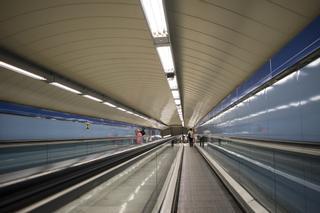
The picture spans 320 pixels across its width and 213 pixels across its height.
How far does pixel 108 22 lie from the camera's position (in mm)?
5566

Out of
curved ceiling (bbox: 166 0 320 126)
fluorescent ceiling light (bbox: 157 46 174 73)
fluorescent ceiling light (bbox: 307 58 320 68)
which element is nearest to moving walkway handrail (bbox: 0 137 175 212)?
fluorescent ceiling light (bbox: 307 58 320 68)

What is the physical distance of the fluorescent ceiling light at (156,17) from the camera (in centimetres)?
415

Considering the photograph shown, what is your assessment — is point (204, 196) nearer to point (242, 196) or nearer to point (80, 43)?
point (242, 196)

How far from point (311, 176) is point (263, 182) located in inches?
71.2

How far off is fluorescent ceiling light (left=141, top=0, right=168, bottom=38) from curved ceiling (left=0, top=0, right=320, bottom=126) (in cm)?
26

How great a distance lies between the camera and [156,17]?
465 cm

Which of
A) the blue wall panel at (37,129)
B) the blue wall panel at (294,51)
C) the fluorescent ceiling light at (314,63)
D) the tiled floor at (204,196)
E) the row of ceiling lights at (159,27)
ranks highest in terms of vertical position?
the row of ceiling lights at (159,27)

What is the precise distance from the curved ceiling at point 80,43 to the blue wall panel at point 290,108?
114 inches

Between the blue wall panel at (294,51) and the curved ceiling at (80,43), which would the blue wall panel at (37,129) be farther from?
the blue wall panel at (294,51)

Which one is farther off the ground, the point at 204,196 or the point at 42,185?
the point at 42,185

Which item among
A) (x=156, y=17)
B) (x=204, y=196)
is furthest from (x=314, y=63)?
(x=204, y=196)

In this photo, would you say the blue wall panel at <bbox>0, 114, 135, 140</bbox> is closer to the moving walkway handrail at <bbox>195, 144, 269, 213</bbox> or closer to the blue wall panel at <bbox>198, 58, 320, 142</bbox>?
the moving walkway handrail at <bbox>195, 144, 269, 213</bbox>

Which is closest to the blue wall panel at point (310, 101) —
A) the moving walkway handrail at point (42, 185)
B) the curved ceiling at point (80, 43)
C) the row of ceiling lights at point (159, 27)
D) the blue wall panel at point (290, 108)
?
the blue wall panel at point (290, 108)

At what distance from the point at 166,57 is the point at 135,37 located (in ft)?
3.58
